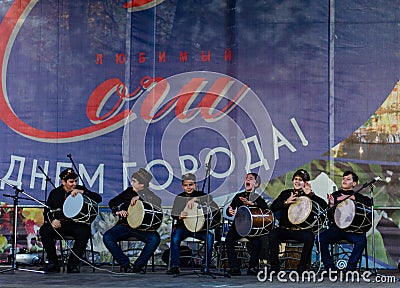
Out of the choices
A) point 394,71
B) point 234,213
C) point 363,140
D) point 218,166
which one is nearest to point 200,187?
point 218,166

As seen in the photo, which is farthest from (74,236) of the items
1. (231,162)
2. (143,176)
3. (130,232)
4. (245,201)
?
(231,162)

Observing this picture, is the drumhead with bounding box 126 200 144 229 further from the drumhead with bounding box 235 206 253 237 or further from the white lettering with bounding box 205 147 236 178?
the white lettering with bounding box 205 147 236 178

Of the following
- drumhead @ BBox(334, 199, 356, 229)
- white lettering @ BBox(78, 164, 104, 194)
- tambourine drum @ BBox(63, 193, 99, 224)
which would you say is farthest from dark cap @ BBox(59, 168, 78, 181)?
drumhead @ BBox(334, 199, 356, 229)

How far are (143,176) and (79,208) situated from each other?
2.63 feet

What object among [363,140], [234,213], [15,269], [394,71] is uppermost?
[394,71]

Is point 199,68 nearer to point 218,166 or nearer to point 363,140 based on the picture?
point 218,166

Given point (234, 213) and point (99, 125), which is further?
point (99, 125)

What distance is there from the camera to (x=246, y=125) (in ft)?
32.6

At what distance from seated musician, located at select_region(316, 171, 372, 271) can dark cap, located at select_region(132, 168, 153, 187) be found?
1872 mm

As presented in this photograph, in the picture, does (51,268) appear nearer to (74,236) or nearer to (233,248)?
(74,236)

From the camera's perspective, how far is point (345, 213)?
28.6 ft

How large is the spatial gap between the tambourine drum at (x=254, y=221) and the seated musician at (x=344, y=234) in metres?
0.57

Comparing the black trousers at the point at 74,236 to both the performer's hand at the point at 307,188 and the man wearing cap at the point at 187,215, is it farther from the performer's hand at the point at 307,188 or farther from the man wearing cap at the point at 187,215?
the performer's hand at the point at 307,188

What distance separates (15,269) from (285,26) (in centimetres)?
393
